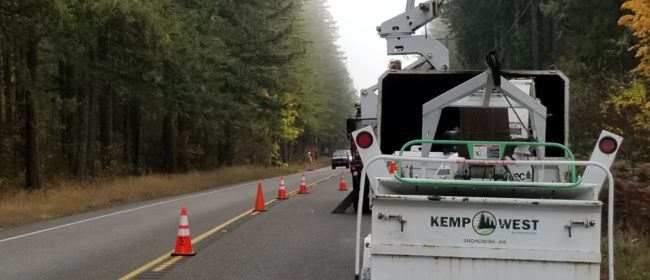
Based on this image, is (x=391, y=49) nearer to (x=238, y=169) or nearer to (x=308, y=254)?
(x=308, y=254)

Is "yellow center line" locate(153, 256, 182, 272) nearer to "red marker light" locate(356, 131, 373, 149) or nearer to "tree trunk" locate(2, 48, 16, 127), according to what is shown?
"red marker light" locate(356, 131, 373, 149)

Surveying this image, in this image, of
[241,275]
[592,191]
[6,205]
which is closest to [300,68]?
[6,205]

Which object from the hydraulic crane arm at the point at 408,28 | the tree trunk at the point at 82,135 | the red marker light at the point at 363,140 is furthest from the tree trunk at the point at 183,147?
the red marker light at the point at 363,140

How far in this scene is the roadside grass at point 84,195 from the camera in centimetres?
1714

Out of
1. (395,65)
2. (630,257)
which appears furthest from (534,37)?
(630,257)

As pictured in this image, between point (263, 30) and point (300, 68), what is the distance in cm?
1348

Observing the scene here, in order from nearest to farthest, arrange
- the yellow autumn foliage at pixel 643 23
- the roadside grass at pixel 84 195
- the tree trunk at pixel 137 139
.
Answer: the yellow autumn foliage at pixel 643 23, the roadside grass at pixel 84 195, the tree trunk at pixel 137 139

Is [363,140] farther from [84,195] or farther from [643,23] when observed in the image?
[84,195]

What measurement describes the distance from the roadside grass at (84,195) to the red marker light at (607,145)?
14.1 m

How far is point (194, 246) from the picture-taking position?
11.0m

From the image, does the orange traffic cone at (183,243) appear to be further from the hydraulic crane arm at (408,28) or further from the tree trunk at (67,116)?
the tree trunk at (67,116)

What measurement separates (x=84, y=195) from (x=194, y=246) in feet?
36.9

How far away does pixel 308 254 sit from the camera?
33.5 ft

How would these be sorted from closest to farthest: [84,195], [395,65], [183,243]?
1. [183,243]
2. [395,65]
3. [84,195]
